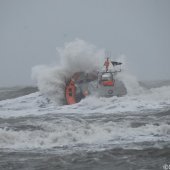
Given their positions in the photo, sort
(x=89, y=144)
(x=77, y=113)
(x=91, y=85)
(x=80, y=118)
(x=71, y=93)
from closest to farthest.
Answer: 1. (x=89, y=144)
2. (x=80, y=118)
3. (x=77, y=113)
4. (x=91, y=85)
5. (x=71, y=93)

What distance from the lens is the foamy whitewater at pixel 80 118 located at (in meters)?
13.3

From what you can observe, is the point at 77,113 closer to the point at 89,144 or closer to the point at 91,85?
the point at 91,85

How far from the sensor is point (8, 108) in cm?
2608

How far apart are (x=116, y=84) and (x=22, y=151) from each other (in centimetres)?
1490

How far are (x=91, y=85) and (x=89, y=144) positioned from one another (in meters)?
13.3

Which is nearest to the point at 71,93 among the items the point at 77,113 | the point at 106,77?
the point at 106,77

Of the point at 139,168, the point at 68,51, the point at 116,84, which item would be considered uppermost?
the point at 68,51

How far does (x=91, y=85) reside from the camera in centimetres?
2627

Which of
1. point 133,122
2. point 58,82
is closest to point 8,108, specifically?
point 58,82

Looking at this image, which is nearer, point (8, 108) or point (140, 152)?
point (140, 152)

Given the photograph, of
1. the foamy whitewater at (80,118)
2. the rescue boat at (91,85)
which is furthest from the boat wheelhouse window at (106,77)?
the foamy whitewater at (80,118)

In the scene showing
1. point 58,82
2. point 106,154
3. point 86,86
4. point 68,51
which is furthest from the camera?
point 68,51

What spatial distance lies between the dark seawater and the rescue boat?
20.3 feet

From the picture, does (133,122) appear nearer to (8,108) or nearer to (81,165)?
(81,165)
